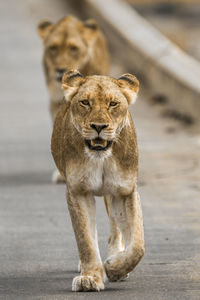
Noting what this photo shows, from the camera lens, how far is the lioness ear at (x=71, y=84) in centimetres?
614

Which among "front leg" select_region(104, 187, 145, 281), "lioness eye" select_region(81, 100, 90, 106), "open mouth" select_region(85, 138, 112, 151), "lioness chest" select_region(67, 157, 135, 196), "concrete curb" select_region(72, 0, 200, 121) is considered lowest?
"concrete curb" select_region(72, 0, 200, 121)

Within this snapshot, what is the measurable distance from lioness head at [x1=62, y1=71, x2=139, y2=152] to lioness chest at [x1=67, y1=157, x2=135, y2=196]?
6.6 inches

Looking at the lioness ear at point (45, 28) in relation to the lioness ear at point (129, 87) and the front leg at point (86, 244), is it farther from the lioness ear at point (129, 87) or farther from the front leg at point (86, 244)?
the front leg at point (86, 244)

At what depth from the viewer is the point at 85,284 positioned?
19.2ft

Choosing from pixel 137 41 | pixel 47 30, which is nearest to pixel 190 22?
pixel 137 41

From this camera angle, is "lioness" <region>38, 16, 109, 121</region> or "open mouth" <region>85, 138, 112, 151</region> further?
"lioness" <region>38, 16, 109, 121</region>

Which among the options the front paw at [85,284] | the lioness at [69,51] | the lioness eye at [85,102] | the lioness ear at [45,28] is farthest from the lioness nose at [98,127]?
the lioness ear at [45,28]

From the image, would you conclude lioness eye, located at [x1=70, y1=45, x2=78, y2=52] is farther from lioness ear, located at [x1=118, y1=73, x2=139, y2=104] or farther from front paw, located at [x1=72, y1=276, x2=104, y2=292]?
front paw, located at [x1=72, y1=276, x2=104, y2=292]

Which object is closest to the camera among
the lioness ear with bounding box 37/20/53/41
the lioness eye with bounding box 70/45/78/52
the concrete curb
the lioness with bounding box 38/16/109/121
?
the lioness with bounding box 38/16/109/121

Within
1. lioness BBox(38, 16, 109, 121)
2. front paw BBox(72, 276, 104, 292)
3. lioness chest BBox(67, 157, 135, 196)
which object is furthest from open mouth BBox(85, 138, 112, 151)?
lioness BBox(38, 16, 109, 121)

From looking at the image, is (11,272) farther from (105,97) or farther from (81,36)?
(81,36)

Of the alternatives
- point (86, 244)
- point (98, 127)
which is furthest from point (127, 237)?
point (98, 127)

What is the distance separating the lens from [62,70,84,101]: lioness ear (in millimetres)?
6137

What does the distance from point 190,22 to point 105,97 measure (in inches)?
906
